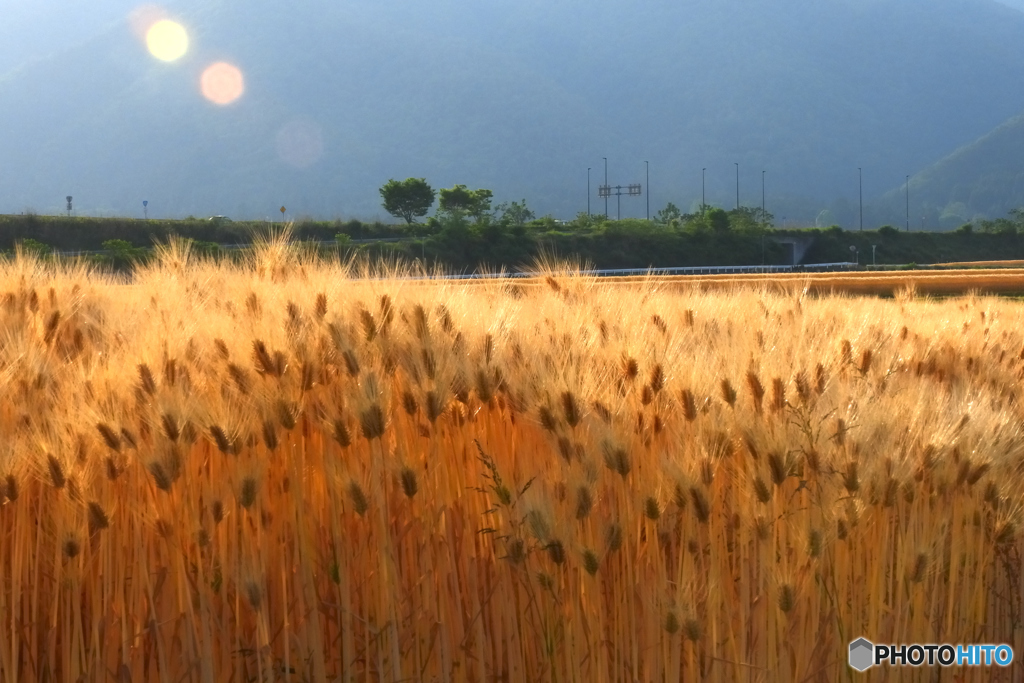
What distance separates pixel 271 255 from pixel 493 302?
1357mm

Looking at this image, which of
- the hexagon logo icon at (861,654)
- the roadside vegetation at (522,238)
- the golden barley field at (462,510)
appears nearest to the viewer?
the golden barley field at (462,510)

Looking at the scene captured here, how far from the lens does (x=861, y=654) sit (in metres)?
2.26

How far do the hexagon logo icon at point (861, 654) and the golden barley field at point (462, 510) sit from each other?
0.03 m

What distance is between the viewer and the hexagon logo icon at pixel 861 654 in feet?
7.39

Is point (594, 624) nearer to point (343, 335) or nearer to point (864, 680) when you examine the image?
A: point (864, 680)

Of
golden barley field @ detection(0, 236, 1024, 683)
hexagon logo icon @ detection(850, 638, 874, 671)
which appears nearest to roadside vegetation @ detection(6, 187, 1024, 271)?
golden barley field @ detection(0, 236, 1024, 683)

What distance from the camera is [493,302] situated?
9.93ft

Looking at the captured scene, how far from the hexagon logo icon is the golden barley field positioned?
0.09ft

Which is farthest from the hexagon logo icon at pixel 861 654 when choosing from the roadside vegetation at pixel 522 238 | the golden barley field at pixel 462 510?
the roadside vegetation at pixel 522 238

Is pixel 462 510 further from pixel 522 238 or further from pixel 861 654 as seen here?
pixel 522 238

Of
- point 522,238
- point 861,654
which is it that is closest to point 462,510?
point 861,654

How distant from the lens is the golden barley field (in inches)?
77.2

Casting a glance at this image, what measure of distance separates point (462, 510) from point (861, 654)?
3.56 feet

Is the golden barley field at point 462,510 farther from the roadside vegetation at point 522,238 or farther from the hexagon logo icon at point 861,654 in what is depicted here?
the roadside vegetation at point 522,238
